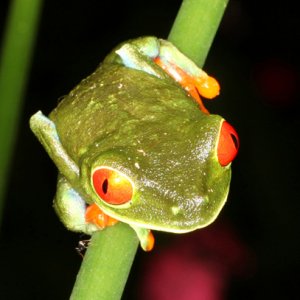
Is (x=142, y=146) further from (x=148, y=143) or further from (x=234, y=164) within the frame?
(x=234, y=164)

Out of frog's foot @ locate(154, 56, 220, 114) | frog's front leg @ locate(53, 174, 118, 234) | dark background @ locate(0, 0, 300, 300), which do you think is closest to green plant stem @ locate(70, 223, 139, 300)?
frog's front leg @ locate(53, 174, 118, 234)

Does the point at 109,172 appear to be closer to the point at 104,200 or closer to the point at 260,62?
the point at 104,200

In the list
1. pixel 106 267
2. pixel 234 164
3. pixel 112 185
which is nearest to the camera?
pixel 106 267

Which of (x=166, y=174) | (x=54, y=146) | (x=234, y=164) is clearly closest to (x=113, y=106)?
(x=54, y=146)

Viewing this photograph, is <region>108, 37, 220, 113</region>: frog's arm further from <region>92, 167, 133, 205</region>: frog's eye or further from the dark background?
the dark background

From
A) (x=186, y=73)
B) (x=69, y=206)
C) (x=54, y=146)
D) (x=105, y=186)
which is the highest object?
(x=186, y=73)

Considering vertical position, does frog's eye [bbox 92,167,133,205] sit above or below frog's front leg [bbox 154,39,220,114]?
below

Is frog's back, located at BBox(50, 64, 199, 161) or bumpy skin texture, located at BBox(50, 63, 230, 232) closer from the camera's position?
bumpy skin texture, located at BBox(50, 63, 230, 232)
